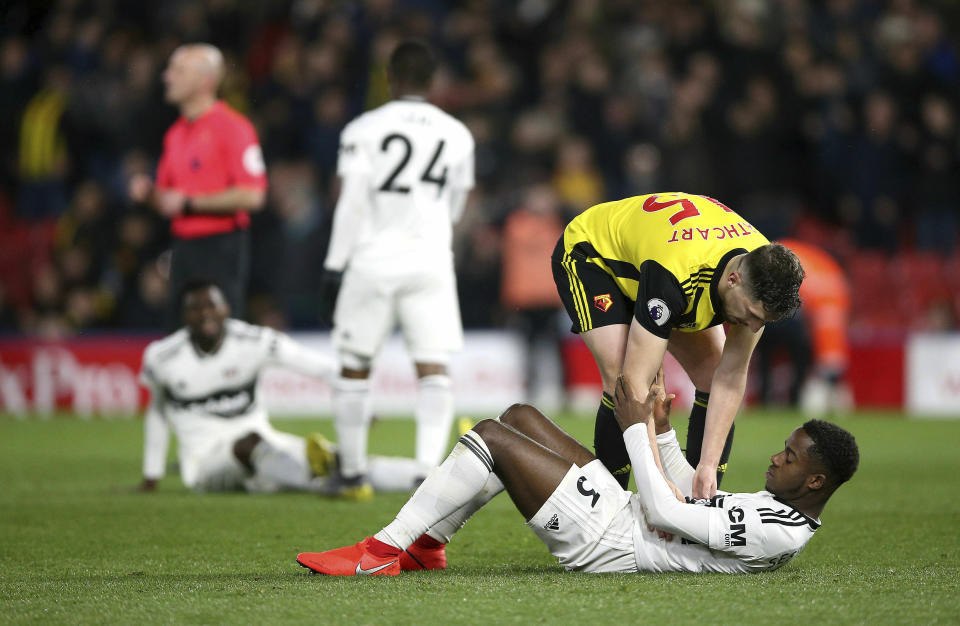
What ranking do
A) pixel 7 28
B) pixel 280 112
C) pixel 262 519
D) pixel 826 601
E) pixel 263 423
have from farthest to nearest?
pixel 7 28 < pixel 280 112 < pixel 263 423 < pixel 262 519 < pixel 826 601

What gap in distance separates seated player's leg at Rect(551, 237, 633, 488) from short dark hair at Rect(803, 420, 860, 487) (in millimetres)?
869

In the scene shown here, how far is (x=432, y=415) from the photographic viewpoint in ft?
22.5

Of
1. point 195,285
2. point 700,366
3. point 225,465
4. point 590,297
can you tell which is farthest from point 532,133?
point 590,297

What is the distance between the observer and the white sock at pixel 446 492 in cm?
431

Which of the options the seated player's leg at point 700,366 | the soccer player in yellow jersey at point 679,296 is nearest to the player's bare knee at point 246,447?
the soccer player in yellow jersey at point 679,296

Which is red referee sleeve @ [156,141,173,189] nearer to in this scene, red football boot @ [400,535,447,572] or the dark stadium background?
red football boot @ [400,535,447,572]

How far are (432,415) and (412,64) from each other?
1805mm

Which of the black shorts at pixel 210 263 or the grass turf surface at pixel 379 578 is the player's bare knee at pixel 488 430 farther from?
the black shorts at pixel 210 263

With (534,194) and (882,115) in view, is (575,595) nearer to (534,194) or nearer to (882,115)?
(534,194)

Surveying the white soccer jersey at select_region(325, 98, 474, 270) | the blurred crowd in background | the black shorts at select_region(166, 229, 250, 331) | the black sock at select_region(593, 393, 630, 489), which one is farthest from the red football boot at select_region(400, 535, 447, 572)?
the blurred crowd in background

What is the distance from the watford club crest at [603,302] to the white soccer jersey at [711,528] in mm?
710

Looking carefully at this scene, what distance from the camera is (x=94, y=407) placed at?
13.4 m

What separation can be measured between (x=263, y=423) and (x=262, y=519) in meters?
1.45

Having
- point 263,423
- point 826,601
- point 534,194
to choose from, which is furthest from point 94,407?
point 826,601
